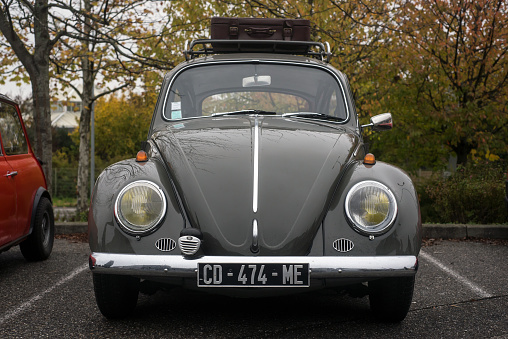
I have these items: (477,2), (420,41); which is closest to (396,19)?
(420,41)

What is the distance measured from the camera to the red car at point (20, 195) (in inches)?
212

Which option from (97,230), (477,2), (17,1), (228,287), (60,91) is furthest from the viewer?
(60,91)

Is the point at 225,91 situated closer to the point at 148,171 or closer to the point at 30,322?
the point at 148,171

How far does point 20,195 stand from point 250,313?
2.86 m

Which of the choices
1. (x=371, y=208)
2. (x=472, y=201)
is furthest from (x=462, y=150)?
(x=371, y=208)

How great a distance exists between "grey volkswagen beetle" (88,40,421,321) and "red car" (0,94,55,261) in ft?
6.75

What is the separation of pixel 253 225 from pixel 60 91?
15.6m

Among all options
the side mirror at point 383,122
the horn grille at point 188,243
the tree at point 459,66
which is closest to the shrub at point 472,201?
the tree at point 459,66

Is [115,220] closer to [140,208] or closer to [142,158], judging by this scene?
[140,208]

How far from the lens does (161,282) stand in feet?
11.1

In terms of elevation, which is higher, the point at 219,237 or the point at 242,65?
the point at 242,65

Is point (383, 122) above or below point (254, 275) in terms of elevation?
above

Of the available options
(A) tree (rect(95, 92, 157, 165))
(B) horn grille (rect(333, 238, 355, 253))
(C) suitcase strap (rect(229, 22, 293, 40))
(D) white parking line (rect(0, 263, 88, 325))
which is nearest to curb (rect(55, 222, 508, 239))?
(C) suitcase strap (rect(229, 22, 293, 40))

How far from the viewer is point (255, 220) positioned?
3.35 metres
